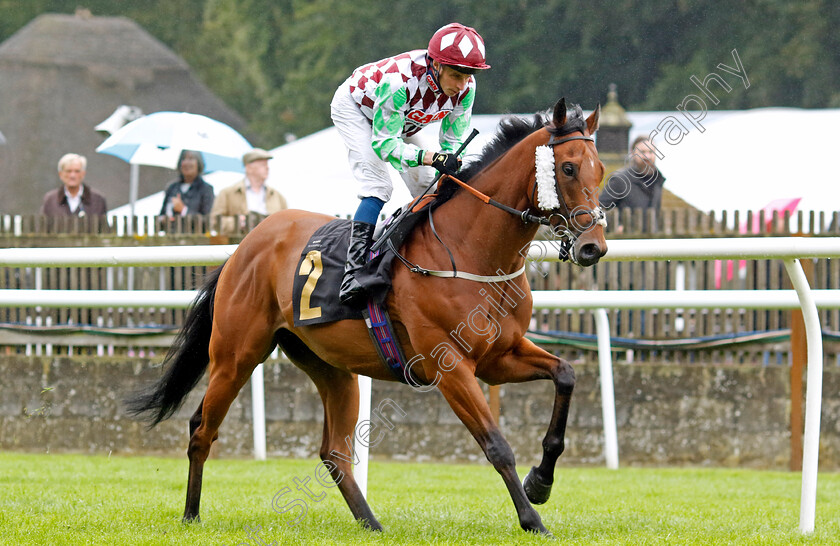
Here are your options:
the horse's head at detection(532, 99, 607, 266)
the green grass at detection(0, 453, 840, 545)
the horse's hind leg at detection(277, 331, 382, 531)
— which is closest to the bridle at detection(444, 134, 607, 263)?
the horse's head at detection(532, 99, 607, 266)

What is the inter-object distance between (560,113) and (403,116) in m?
0.79

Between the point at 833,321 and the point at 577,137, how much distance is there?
15.2 feet

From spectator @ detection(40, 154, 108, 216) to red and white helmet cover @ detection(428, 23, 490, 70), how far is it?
646 centimetres

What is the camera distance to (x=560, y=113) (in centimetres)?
447

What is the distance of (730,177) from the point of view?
1265 centimetres

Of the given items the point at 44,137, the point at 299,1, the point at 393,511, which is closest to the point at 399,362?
the point at 393,511

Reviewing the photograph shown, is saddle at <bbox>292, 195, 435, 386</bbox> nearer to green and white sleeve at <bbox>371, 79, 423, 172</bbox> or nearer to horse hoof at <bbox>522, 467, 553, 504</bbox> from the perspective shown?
green and white sleeve at <bbox>371, 79, 423, 172</bbox>

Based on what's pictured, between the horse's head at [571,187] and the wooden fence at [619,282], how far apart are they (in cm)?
411

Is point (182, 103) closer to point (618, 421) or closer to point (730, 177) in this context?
point (730, 177)

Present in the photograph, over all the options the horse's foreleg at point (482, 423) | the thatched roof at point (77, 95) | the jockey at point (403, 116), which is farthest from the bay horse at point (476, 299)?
the thatched roof at point (77, 95)

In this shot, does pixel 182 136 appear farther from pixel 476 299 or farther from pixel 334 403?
pixel 476 299

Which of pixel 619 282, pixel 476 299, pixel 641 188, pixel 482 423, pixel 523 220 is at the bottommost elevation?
pixel 482 423

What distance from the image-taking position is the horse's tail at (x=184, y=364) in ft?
19.0

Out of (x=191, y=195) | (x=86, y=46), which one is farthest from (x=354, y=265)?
(x=86, y=46)
